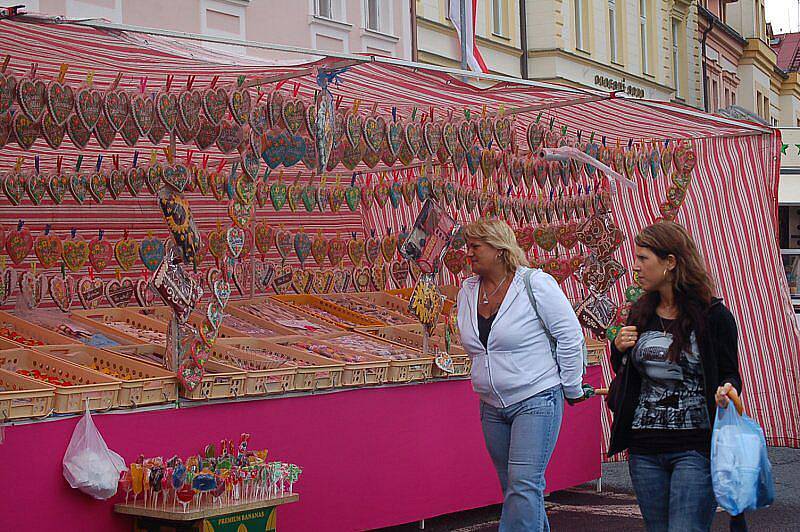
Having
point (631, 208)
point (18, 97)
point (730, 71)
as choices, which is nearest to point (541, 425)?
point (18, 97)

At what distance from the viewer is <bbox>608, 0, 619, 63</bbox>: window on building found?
86.5 ft

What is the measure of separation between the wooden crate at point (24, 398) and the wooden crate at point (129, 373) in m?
0.36

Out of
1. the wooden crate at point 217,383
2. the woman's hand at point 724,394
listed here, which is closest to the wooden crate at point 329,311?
the wooden crate at point 217,383

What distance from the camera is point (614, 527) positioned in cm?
707

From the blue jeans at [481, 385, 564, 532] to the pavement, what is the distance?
2065 millimetres

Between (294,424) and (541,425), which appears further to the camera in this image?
(294,424)

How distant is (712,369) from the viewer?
4148 millimetres

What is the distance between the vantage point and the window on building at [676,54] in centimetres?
3078

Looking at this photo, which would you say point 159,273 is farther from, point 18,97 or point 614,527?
point 614,527

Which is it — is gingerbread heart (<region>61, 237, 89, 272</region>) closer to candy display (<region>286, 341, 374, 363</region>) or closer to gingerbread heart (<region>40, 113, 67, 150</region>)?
candy display (<region>286, 341, 374, 363</region>)

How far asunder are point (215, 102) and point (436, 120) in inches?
68.6

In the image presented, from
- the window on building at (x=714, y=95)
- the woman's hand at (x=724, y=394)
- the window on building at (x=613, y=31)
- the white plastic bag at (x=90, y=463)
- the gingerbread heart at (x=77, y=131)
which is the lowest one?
the white plastic bag at (x=90, y=463)

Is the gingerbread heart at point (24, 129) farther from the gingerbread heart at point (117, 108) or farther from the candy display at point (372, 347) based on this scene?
the candy display at point (372, 347)

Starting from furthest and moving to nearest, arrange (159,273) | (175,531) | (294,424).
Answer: (294,424) < (159,273) < (175,531)
